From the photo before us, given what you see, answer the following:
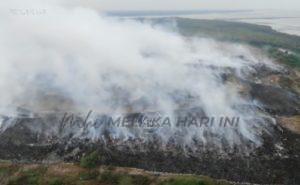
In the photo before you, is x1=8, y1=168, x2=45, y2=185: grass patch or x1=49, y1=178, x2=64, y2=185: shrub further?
x1=8, y1=168, x2=45, y2=185: grass patch

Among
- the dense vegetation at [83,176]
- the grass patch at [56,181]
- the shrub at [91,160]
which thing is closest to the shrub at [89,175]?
the dense vegetation at [83,176]

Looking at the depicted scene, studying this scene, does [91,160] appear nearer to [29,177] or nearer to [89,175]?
[89,175]

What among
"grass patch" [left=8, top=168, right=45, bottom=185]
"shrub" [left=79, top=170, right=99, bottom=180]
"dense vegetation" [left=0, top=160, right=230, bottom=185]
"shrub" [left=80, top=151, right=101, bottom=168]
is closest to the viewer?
"dense vegetation" [left=0, top=160, right=230, bottom=185]

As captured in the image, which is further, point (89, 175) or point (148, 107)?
point (148, 107)

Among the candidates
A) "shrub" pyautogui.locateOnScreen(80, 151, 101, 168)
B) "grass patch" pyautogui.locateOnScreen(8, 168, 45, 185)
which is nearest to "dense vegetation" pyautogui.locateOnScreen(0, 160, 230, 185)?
"grass patch" pyautogui.locateOnScreen(8, 168, 45, 185)

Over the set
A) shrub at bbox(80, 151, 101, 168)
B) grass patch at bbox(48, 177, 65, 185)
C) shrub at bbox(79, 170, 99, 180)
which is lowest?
grass patch at bbox(48, 177, 65, 185)

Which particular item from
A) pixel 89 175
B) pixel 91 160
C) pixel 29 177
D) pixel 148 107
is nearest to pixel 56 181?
pixel 29 177

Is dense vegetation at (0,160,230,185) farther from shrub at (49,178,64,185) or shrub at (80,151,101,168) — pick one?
shrub at (80,151,101,168)

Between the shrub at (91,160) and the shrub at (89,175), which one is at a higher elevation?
the shrub at (91,160)

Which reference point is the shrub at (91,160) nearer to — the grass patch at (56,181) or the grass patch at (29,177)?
the grass patch at (56,181)

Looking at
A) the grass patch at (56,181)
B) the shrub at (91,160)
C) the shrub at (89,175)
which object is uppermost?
the shrub at (91,160)

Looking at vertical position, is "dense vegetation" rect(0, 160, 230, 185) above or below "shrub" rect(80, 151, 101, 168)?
below

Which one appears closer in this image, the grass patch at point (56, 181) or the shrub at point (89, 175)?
the grass patch at point (56, 181)
